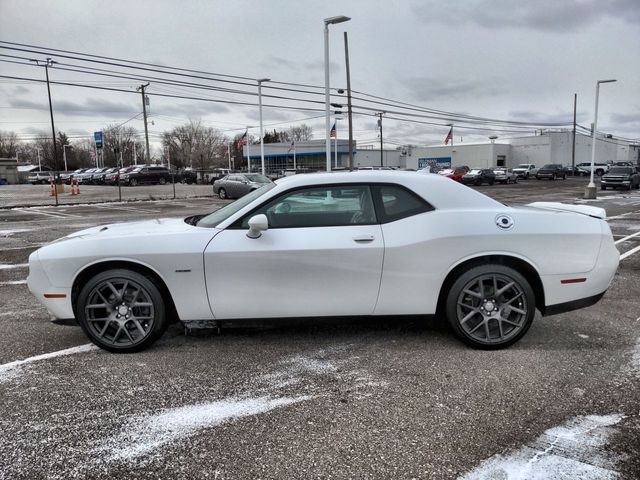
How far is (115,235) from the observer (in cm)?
416

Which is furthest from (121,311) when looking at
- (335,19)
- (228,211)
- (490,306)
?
(335,19)

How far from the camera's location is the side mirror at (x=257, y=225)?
3908 millimetres

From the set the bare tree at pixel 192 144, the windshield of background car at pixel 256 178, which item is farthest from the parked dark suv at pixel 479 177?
the bare tree at pixel 192 144

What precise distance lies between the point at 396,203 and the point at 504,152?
266 ft

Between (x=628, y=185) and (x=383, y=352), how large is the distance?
1413 inches

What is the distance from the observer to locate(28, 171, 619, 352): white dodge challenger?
399 cm

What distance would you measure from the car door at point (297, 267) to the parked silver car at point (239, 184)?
23119 millimetres

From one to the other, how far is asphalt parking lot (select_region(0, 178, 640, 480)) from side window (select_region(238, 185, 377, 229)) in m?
0.85

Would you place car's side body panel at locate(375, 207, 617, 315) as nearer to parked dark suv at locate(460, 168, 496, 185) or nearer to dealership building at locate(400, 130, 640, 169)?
parked dark suv at locate(460, 168, 496, 185)

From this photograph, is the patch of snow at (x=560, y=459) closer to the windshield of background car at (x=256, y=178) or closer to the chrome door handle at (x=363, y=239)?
the chrome door handle at (x=363, y=239)

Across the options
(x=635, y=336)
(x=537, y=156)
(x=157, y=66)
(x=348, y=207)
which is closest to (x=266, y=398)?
(x=348, y=207)

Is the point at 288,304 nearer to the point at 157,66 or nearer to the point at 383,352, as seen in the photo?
the point at 383,352

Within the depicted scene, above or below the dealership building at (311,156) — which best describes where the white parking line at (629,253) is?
below

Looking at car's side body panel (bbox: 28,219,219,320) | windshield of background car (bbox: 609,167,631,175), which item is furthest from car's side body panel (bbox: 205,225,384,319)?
windshield of background car (bbox: 609,167,631,175)
